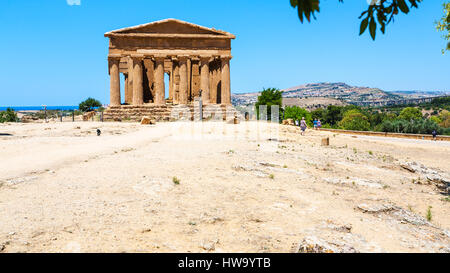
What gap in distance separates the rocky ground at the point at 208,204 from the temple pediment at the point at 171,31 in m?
24.9

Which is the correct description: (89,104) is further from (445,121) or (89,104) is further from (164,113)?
(445,121)

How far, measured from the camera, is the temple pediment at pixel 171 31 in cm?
3609

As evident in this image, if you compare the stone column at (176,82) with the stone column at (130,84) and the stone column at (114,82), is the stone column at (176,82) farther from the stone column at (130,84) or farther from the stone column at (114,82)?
the stone column at (114,82)

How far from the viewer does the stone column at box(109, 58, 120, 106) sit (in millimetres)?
36688

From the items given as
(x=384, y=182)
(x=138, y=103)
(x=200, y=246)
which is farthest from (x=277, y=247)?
(x=138, y=103)

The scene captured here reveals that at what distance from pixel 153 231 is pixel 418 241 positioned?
16.2ft

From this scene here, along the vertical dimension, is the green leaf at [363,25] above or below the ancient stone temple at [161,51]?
below

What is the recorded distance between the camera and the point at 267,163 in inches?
499

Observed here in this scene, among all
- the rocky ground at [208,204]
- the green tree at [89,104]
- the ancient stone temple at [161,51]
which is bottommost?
the rocky ground at [208,204]

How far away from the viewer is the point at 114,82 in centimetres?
3684

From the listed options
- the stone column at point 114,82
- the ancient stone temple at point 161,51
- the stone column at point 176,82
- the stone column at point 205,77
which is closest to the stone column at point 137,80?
the ancient stone temple at point 161,51

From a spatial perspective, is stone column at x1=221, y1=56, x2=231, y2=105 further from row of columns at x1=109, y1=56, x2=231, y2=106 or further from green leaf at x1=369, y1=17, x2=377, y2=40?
green leaf at x1=369, y1=17, x2=377, y2=40

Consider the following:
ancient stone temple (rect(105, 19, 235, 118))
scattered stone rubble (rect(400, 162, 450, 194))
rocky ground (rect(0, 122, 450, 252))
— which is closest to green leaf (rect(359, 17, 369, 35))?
rocky ground (rect(0, 122, 450, 252))
